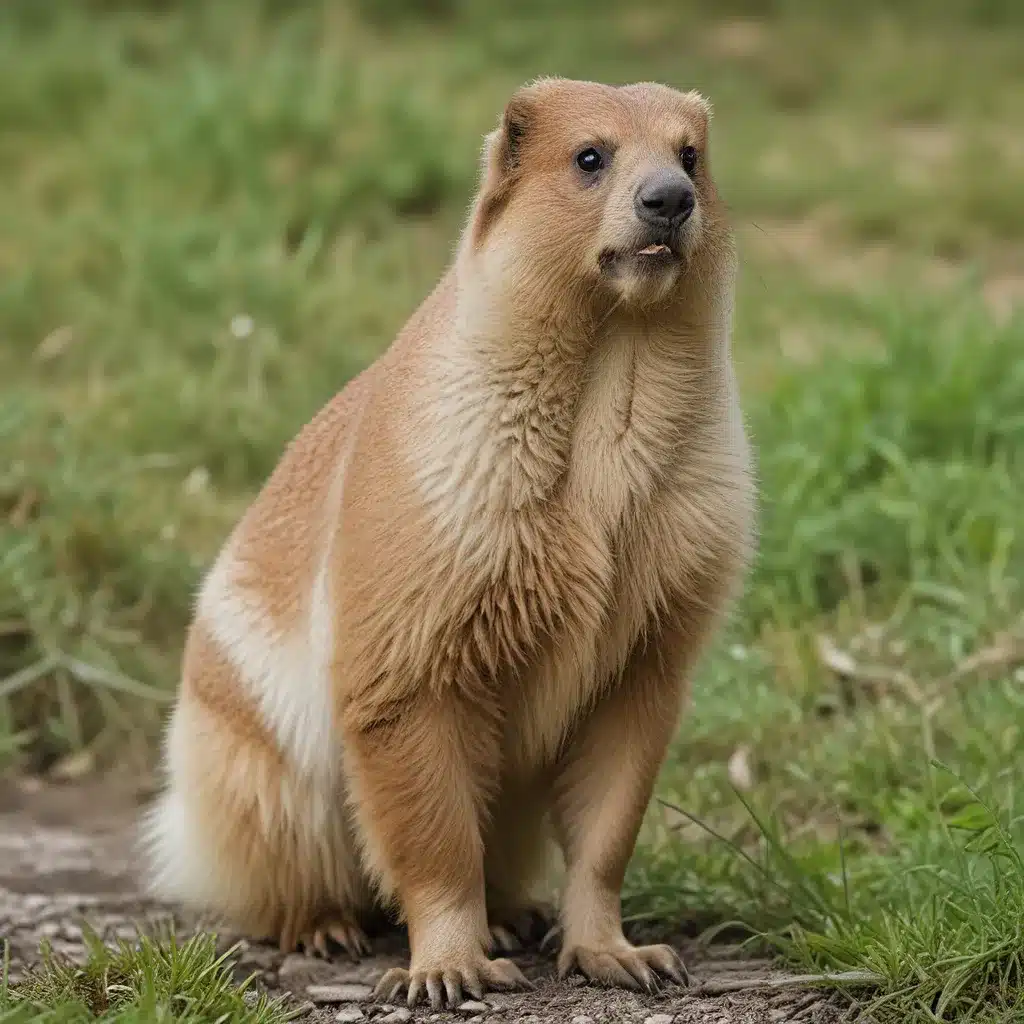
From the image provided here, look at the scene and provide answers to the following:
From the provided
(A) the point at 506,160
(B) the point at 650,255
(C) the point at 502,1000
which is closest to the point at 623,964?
(C) the point at 502,1000

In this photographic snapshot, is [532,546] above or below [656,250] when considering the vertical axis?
below

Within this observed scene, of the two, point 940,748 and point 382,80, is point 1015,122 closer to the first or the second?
point 382,80

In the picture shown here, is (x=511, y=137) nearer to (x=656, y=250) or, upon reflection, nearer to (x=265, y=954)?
(x=656, y=250)

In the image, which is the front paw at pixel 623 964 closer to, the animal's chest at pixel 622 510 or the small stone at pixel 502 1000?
the small stone at pixel 502 1000

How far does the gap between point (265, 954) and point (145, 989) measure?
1018mm

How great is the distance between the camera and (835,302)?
8.09 meters

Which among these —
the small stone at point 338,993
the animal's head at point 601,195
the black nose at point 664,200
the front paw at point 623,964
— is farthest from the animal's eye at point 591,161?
the small stone at point 338,993

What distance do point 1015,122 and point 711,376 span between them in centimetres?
730

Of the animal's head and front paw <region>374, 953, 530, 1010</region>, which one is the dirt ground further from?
the animal's head

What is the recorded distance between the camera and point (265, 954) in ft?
13.9

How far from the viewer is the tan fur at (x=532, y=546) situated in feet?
11.6

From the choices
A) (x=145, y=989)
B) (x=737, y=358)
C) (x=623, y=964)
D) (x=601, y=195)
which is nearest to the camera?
(x=145, y=989)

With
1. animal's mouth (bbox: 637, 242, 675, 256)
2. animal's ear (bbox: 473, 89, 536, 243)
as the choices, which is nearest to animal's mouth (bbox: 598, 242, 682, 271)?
animal's mouth (bbox: 637, 242, 675, 256)

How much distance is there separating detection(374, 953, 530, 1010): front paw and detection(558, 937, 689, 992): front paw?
13cm
